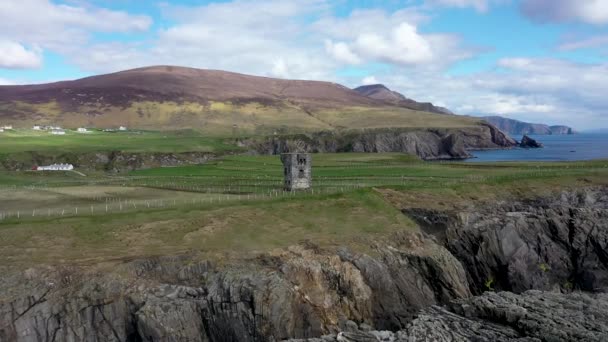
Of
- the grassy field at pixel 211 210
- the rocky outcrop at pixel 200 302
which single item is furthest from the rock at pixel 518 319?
the grassy field at pixel 211 210

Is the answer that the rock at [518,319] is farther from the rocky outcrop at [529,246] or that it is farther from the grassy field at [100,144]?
the grassy field at [100,144]

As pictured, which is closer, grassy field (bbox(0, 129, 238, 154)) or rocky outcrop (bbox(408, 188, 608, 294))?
rocky outcrop (bbox(408, 188, 608, 294))

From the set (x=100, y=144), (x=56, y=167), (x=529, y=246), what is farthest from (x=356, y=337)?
(x=100, y=144)

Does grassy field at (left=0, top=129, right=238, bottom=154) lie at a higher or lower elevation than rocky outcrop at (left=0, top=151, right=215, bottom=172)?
higher

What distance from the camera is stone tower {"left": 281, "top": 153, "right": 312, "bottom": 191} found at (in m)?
72.6

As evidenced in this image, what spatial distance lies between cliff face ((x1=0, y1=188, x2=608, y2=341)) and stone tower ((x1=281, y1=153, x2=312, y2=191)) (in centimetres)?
2274

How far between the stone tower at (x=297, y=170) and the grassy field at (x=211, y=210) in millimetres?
2665

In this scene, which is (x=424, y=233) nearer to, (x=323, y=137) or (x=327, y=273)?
(x=327, y=273)

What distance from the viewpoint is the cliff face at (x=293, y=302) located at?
126 feet

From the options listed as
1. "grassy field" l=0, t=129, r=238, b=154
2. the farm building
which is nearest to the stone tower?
the farm building

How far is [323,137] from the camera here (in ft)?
654

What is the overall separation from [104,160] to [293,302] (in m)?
99.1

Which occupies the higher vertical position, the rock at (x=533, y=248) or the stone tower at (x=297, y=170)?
the stone tower at (x=297, y=170)

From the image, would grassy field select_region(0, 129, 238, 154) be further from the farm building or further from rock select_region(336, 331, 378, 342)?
rock select_region(336, 331, 378, 342)
